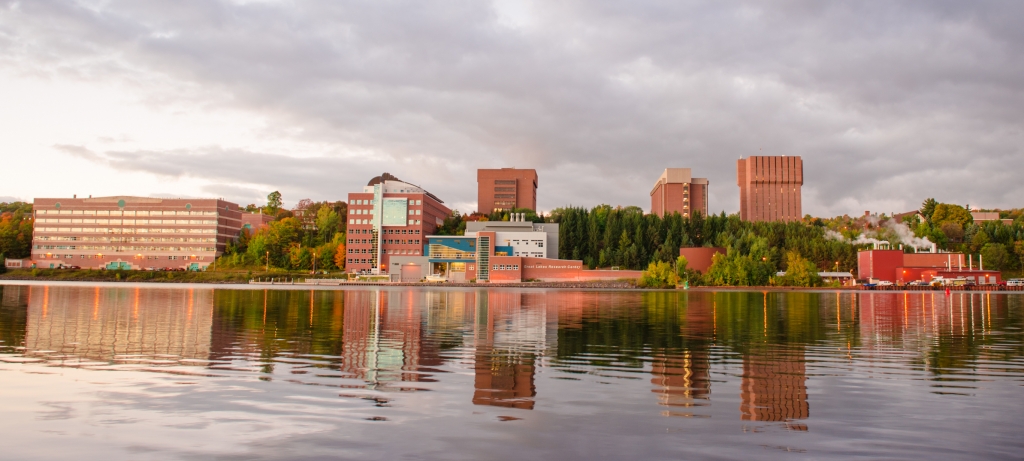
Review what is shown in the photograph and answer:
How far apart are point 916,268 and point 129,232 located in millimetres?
149839

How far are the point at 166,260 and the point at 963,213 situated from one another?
7063 inches

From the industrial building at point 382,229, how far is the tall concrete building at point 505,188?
73746 mm

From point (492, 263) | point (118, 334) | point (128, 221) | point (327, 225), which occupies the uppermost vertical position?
point (327, 225)

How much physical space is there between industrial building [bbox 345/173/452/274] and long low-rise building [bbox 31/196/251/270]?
3252cm

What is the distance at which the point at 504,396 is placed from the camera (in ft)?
39.1

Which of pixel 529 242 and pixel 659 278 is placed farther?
pixel 529 242

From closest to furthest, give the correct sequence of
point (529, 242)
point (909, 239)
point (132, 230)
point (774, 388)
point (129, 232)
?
point (774, 388), point (529, 242), point (909, 239), point (129, 232), point (132, 230)

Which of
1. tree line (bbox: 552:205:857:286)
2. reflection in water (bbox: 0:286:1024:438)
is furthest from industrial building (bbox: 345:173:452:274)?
reflection in water (bbox: 0:286:1024:438)

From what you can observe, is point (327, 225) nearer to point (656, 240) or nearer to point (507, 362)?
point (656, 240)

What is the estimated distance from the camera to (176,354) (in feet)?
57.9

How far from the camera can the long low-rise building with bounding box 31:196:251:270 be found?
130 meters

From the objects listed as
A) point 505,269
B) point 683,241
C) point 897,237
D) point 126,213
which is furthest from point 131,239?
point 897,237

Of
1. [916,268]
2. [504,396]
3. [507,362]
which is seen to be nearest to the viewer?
[504,396]

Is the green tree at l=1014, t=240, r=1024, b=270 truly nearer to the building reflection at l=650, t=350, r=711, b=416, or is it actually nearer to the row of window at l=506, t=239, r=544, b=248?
the row of window at l=506, t=239, r=544, b=248
